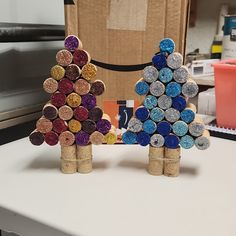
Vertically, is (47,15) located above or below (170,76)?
above

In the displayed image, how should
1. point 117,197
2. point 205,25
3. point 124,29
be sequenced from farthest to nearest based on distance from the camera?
1. point 205,25
2. point 124,29
3. point 117,197

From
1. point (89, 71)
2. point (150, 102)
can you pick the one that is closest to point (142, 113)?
point (150, 102)

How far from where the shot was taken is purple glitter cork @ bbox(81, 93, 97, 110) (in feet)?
1.96

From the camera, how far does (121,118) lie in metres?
0.78

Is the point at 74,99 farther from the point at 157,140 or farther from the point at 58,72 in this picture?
the point at 157,140

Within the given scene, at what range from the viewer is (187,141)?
1.93 feet

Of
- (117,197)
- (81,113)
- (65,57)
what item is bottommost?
(117,197)

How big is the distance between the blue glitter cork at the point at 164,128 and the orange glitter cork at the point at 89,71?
6.1 inches

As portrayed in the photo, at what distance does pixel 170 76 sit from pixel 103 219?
0.90 feet

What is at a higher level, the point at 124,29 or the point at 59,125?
the point at 124,29

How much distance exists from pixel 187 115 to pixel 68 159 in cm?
24

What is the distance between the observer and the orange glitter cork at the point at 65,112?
598 mm

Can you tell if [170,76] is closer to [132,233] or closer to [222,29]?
[132,233]

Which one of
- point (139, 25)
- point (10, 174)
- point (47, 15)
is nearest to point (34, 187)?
point (10, 174)
